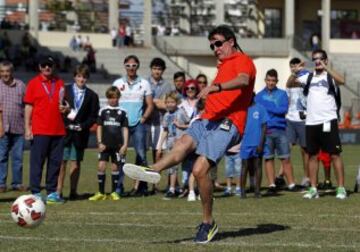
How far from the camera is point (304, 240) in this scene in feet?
34.8

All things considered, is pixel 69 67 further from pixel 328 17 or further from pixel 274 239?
pixel 274 239

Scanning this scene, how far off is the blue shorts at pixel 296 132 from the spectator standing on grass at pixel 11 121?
4.44 meters

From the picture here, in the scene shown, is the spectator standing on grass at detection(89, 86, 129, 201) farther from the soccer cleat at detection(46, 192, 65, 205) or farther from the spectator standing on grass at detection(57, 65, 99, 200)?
the soccer cleat at detection(46, 192, 65, 205)

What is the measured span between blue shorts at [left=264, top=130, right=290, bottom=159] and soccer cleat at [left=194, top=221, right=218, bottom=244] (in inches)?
260

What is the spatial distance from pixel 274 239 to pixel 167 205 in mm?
3987

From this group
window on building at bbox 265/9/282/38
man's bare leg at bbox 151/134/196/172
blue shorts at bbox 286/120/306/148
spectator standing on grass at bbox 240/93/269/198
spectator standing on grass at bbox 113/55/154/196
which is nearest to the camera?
man's bare leg at bbox 151/134/196/172

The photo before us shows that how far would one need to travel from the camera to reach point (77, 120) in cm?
1558

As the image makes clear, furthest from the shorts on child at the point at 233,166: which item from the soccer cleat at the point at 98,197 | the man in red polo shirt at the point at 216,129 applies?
the man in red polo shirt at the point at 216,129

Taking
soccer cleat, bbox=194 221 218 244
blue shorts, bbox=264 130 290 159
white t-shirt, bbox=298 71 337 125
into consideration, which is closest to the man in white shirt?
white t-shirt, bbox=298 71 337 125

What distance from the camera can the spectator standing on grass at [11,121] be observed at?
56.5 feet

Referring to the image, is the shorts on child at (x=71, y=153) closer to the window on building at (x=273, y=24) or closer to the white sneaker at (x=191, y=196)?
the white sneaker at (x=191, y=196)

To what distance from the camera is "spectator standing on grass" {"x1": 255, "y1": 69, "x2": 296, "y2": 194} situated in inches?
671

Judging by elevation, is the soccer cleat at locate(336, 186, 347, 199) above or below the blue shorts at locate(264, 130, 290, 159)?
below

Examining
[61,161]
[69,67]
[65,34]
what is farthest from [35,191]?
[65,34]
